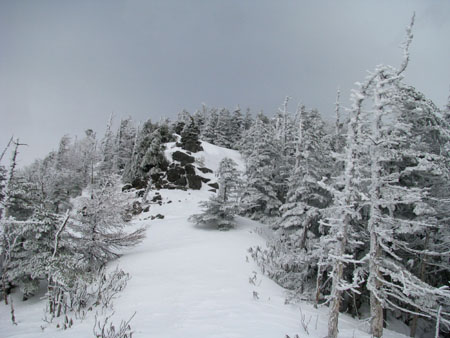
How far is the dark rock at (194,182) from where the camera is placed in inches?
1460

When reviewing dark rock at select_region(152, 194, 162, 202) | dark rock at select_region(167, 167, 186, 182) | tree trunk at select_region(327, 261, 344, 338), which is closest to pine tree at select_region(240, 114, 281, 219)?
dark rock at select_region(152, 194, 162, 202)

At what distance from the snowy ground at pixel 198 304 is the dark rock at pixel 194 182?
2000cm

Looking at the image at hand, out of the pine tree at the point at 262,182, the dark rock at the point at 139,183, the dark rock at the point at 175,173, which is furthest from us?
the dark rock at the point at 175,173

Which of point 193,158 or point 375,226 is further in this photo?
point 193,158

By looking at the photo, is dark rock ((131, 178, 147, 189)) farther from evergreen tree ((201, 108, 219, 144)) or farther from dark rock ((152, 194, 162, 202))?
Result: evergreen tree ((201, 108, 219, 144))

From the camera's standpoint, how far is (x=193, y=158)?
40.6m

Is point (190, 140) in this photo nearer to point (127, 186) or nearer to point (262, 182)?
point (127, 186)

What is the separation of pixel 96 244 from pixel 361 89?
14.5 m

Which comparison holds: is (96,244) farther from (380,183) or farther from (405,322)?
(405,322)

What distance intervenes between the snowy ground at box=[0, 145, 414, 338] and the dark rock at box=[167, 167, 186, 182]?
68.7ft

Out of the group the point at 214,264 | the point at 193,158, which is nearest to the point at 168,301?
the point at 214,264

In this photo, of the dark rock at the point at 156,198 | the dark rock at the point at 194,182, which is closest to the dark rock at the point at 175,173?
the dark rock at the point at 194,182

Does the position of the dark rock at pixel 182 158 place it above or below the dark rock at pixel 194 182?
above

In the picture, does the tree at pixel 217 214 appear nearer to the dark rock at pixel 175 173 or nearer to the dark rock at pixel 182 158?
the dark rock at pixel 175 173
